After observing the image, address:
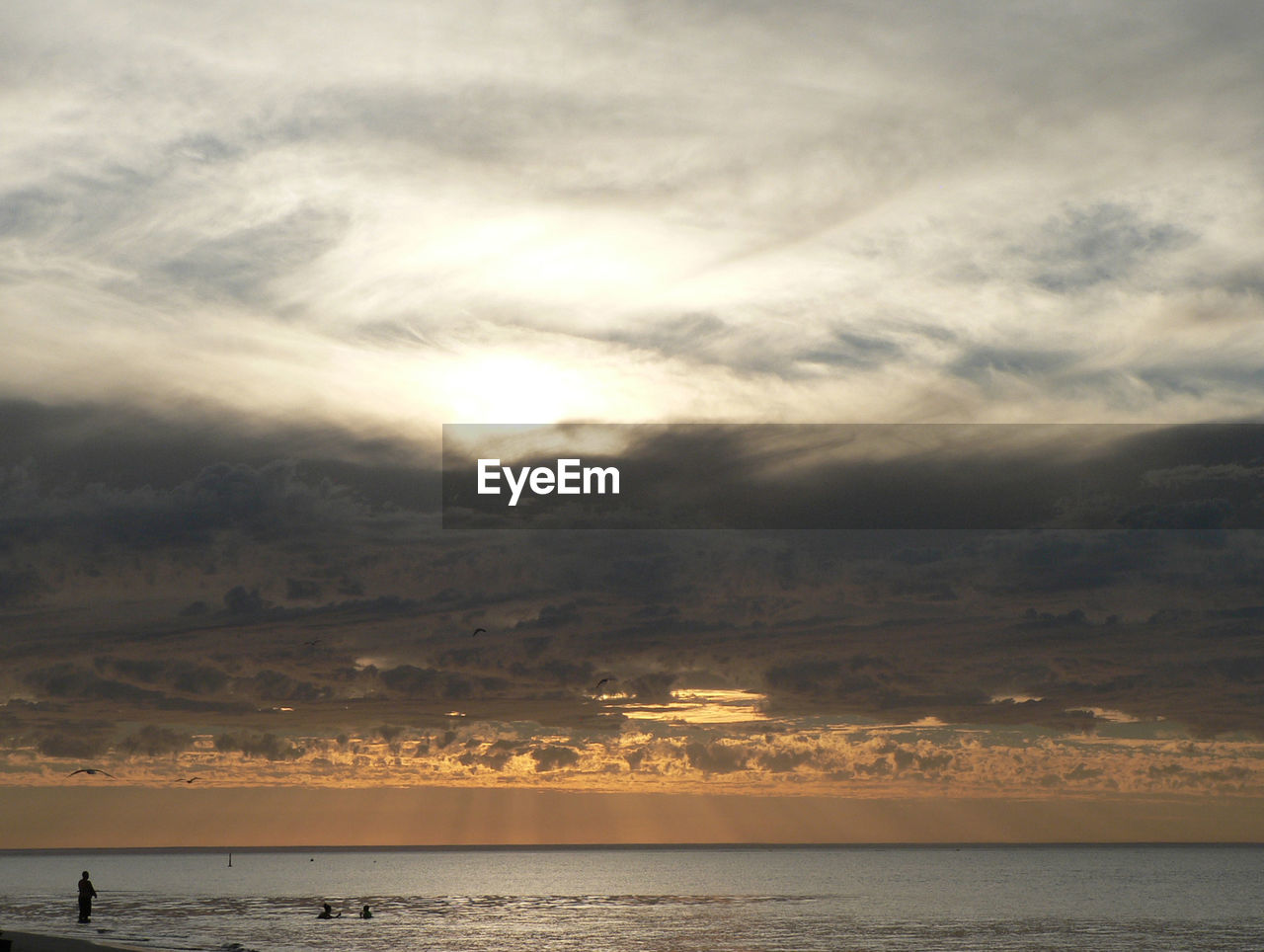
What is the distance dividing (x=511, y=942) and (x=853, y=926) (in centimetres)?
4490

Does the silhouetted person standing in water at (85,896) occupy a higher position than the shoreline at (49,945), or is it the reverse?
the shoreline at (49,945)

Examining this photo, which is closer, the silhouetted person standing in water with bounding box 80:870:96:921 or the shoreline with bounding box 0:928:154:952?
the shoreline with bounding box 0:928:154:952

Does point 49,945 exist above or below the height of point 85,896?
above

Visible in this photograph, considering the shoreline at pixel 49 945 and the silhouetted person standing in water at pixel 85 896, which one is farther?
the silhouetted person standing in water at pixel 85 896

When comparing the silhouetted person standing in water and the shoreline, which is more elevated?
the shoreline

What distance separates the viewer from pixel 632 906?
178375mm

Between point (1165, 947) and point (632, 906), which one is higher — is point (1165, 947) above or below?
above

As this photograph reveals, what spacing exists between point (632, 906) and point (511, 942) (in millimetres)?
64798

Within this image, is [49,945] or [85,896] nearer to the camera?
[49,945]

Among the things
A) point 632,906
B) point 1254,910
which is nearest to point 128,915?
point 632,906

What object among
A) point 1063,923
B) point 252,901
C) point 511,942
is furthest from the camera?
point 252,901

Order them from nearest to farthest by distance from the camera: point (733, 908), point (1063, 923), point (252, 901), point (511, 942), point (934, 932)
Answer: point (511, 942), point (934, 932), point (1063, 923), point (733, 908), point (252, 901)

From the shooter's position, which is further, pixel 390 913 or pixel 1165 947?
pixel 390 913

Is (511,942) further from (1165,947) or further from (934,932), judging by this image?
(1165,947)
